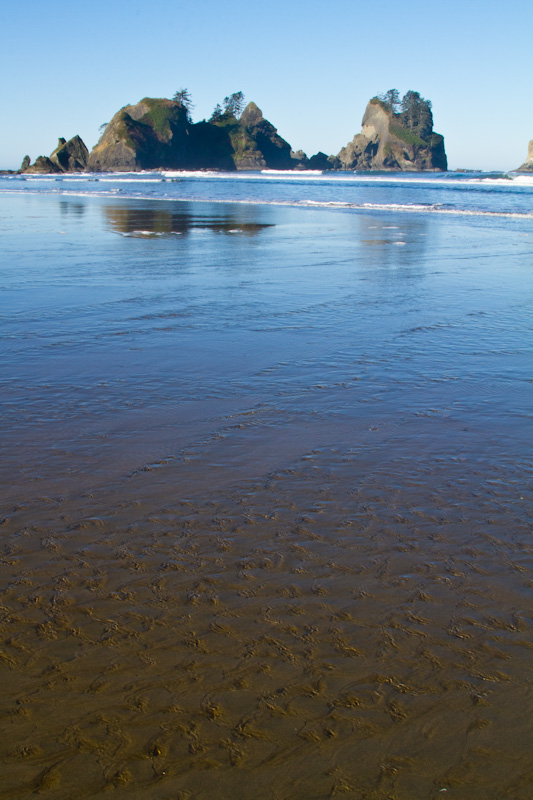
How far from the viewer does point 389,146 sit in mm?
158375

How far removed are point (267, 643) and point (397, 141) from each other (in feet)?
565

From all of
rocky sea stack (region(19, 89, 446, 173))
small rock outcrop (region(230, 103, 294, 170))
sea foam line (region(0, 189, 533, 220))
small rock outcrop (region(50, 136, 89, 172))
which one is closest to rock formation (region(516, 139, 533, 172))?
rocky sea stack (region(19, 89, 446, 173))

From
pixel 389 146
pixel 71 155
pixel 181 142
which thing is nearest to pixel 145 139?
pixel 181 142

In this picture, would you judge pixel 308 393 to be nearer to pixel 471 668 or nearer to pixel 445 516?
pixel 445 516

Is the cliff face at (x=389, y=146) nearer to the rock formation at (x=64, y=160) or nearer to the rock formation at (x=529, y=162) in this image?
the rock formation at (x=529, y=162)

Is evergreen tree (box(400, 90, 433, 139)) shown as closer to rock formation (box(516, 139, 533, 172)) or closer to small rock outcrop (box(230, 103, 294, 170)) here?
small rock outcrop (box(230, 103, 294, 170))

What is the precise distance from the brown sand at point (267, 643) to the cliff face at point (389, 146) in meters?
165

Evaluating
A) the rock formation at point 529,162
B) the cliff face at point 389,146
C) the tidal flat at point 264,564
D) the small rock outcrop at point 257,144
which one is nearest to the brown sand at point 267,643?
the tidal flat at point 264,564

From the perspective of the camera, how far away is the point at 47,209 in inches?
1153

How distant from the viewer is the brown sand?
92.9 inches

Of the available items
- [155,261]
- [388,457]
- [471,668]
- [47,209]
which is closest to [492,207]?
[47,209]

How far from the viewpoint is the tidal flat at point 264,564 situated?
242 cm

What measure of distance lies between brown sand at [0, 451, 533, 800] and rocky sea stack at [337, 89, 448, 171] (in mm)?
164699

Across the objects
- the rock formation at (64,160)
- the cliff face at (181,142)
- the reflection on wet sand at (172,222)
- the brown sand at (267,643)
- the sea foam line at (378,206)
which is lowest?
the brown sand at (267,643)
